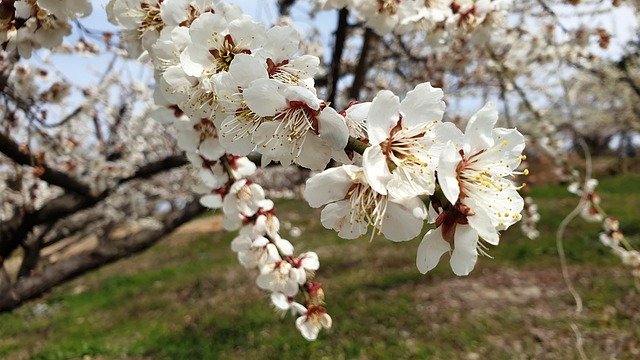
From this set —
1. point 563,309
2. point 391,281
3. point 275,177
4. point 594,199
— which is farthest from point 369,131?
point 275,177

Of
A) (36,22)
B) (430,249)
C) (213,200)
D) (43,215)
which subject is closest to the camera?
(430,249)

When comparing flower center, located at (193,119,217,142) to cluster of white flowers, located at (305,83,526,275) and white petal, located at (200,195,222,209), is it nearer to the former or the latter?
white petal, located at (200,195,222,209)

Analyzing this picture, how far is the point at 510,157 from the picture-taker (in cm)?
87

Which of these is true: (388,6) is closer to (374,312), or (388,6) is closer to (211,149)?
(211,149)

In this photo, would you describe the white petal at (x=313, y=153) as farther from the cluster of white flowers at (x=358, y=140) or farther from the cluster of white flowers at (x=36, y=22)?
the cluster of white flowers at (x=36, y=22)

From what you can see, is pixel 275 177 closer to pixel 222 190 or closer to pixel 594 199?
pixel 594 199

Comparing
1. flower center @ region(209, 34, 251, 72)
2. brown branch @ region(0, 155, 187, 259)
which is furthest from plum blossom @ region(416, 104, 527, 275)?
brown branch @ region(0, 155, 187, 259)

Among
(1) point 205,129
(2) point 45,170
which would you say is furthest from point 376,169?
(2) point 45,170

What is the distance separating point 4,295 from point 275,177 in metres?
5.93

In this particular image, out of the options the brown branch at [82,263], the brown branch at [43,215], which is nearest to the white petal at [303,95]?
the brown branch at [43,215]

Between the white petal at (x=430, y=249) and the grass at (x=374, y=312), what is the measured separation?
3.40 m

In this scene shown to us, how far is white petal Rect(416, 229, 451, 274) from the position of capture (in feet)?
2.70

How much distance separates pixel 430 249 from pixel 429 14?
3.84 ft

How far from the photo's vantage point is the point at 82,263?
3.60 metres
